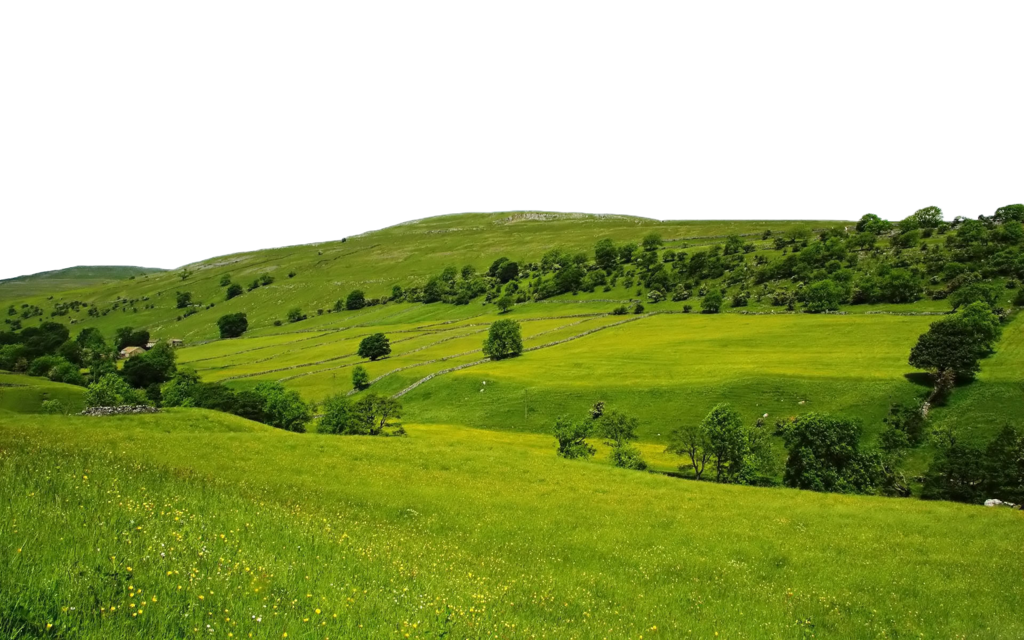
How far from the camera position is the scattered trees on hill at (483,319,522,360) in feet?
382

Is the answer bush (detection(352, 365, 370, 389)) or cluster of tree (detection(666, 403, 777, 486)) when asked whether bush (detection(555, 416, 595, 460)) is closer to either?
cluster of tree (detection(666, 403, 777, 486))

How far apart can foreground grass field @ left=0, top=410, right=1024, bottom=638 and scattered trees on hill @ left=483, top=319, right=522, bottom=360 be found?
7837 cm

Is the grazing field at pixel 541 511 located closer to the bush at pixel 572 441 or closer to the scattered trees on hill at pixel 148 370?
the bush at pixel 572 441

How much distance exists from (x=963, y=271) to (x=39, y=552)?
17361 centimetres

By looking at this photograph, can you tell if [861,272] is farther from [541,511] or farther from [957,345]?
[541,511]

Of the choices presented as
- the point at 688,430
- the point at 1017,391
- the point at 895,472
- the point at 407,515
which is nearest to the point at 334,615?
the point at 407,515

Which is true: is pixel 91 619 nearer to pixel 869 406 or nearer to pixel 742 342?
pixel 869 406

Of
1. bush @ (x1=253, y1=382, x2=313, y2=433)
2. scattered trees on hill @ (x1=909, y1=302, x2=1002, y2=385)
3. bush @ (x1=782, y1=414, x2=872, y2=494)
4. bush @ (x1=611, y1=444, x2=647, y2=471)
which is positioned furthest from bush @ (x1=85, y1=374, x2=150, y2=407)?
scattered trees on hill @ (x1=909, y1=302, x2=1002, y2=385)

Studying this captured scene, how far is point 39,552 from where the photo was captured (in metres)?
8.84

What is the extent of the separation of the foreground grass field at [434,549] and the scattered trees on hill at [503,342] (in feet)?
257

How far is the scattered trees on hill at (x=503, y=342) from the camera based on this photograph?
116 meters

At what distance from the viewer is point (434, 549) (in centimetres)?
1838

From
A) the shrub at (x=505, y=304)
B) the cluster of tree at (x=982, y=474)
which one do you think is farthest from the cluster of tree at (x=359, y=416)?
the shrub at (x=505, y=304)

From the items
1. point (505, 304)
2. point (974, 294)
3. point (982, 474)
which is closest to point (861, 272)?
point (974, 294)
